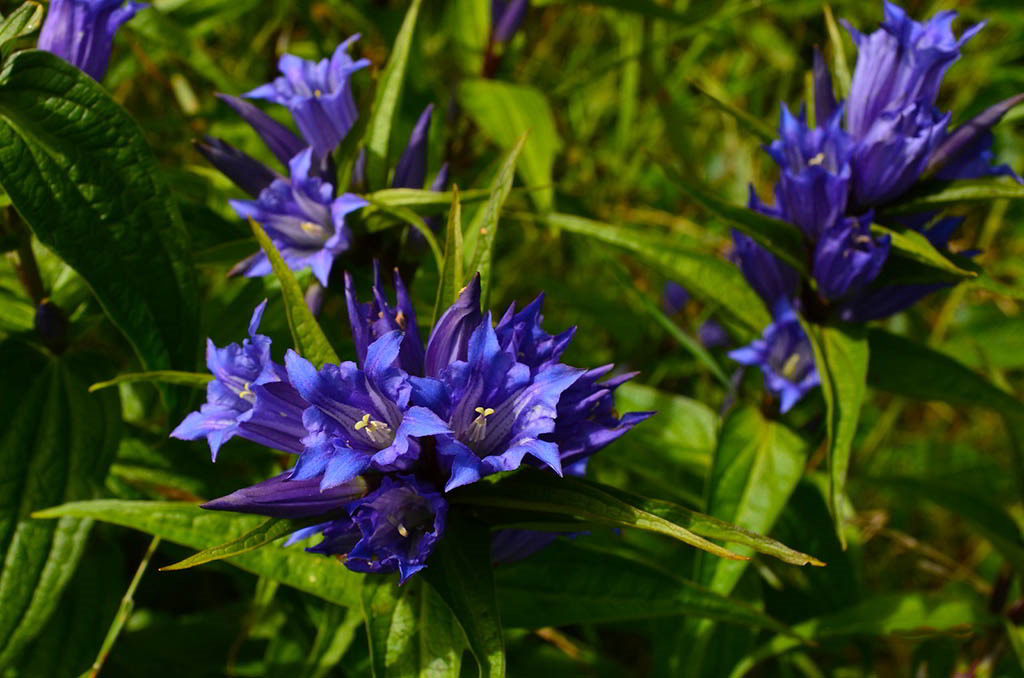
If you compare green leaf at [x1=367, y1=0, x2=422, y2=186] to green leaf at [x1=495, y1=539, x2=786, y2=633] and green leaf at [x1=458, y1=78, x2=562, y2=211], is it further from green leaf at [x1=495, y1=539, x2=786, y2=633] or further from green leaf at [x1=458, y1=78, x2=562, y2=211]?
green leaf at [x1=495, y1=539, x2=786, y2=633]

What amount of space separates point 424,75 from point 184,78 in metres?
0.82

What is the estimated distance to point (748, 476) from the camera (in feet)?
6.64

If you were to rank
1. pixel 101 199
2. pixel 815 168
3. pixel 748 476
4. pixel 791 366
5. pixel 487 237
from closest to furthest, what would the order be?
pixel 487 237, pixel 101 199, pixel 815 168, pixel 748 476, pixel 791 366

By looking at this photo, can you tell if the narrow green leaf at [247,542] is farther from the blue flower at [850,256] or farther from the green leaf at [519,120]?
the green leaf at [519,120]

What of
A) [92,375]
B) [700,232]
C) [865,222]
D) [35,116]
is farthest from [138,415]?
[700,232]

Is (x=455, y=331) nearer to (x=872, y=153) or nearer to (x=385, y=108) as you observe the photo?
(x=385, y=108)

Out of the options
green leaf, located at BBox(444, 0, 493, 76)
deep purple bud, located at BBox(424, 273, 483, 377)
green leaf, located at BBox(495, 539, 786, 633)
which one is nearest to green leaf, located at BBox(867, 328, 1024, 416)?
green leaf, located at BBox(495, 539, 786, 633)

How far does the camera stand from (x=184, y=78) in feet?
10.4

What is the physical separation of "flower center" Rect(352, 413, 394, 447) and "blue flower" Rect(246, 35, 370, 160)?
75cm

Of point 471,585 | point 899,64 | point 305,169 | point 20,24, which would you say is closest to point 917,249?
point 899,64

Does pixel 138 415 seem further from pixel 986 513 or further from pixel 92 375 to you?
pixel 986 513

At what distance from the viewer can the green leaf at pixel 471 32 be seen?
10.1ft

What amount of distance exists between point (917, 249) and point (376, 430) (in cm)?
109

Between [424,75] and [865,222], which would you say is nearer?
[865,222]
